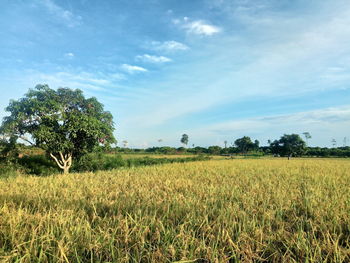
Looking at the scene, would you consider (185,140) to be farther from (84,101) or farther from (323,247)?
(323,247)

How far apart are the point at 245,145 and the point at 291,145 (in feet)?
148

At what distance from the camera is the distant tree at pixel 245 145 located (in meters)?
92.6

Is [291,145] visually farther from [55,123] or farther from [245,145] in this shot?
[55,123]

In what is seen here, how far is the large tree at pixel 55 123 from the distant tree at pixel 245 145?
8767cm

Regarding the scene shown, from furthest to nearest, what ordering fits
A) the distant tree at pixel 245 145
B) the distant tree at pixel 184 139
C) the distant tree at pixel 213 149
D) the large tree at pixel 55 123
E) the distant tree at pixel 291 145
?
the distant tree at pixel 184 139 → the distant tree at pixel 245 145 → the distant tree at pixel 213 149 → the distant tree at pixel 291 145 → the large tree at pixel 55 123

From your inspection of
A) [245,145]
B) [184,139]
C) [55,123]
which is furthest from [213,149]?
[55,123]

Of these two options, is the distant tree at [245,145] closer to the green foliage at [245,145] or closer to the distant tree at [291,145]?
the green foliage at [245,145]

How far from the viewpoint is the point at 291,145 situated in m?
48.7

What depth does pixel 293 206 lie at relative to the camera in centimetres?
410

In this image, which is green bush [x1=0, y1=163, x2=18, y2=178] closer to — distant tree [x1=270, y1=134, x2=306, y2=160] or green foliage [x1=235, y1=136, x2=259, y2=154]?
distant tree [x1=270, y1=134, x2=306, y2=160]

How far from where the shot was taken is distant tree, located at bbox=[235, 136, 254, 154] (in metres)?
92.6

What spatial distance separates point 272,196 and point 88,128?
9803mm

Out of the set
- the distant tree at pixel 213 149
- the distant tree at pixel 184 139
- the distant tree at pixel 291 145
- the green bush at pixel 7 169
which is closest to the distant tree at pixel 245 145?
the distant tree at pixel 213 149

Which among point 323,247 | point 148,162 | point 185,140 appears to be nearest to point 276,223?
point 323,247
